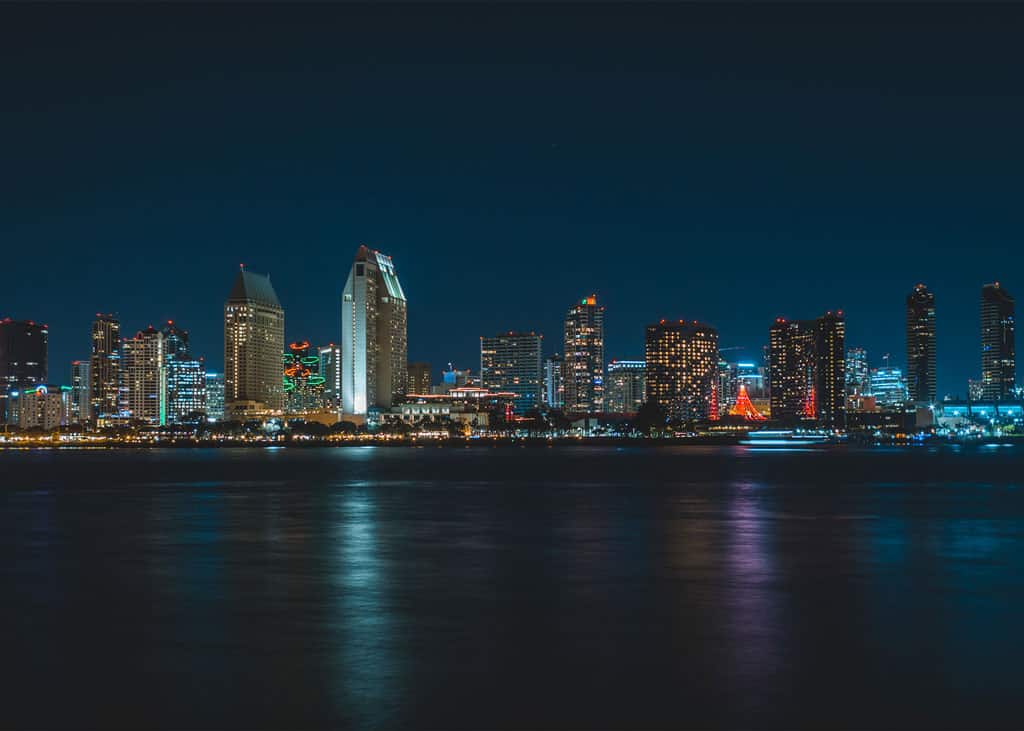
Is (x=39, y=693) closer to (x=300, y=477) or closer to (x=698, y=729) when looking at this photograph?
(x=698, y=729)

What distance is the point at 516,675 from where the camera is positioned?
58.3 feet

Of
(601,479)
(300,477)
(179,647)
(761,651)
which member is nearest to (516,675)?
(761,651)

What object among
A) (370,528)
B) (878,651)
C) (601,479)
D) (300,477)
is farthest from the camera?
(300,477)

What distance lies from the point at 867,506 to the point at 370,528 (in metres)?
29.1

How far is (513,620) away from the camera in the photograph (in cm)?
2309

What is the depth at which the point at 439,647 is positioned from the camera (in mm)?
20297

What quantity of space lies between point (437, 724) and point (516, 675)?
3.03 m

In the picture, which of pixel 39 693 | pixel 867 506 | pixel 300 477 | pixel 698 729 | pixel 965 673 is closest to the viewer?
pixel 698 729

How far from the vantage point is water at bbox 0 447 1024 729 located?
52.3ft

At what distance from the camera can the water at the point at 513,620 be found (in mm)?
15945

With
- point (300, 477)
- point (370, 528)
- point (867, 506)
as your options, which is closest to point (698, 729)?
point (370, 528)

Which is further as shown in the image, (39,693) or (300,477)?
(300,477)

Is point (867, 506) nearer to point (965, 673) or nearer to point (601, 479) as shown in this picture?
point (601, 479)

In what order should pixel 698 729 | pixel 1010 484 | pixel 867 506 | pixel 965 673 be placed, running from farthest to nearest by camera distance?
1. pixel 1010 484
2. pixel 867 506
3. pixel 965 673
4. pixel 698 729
